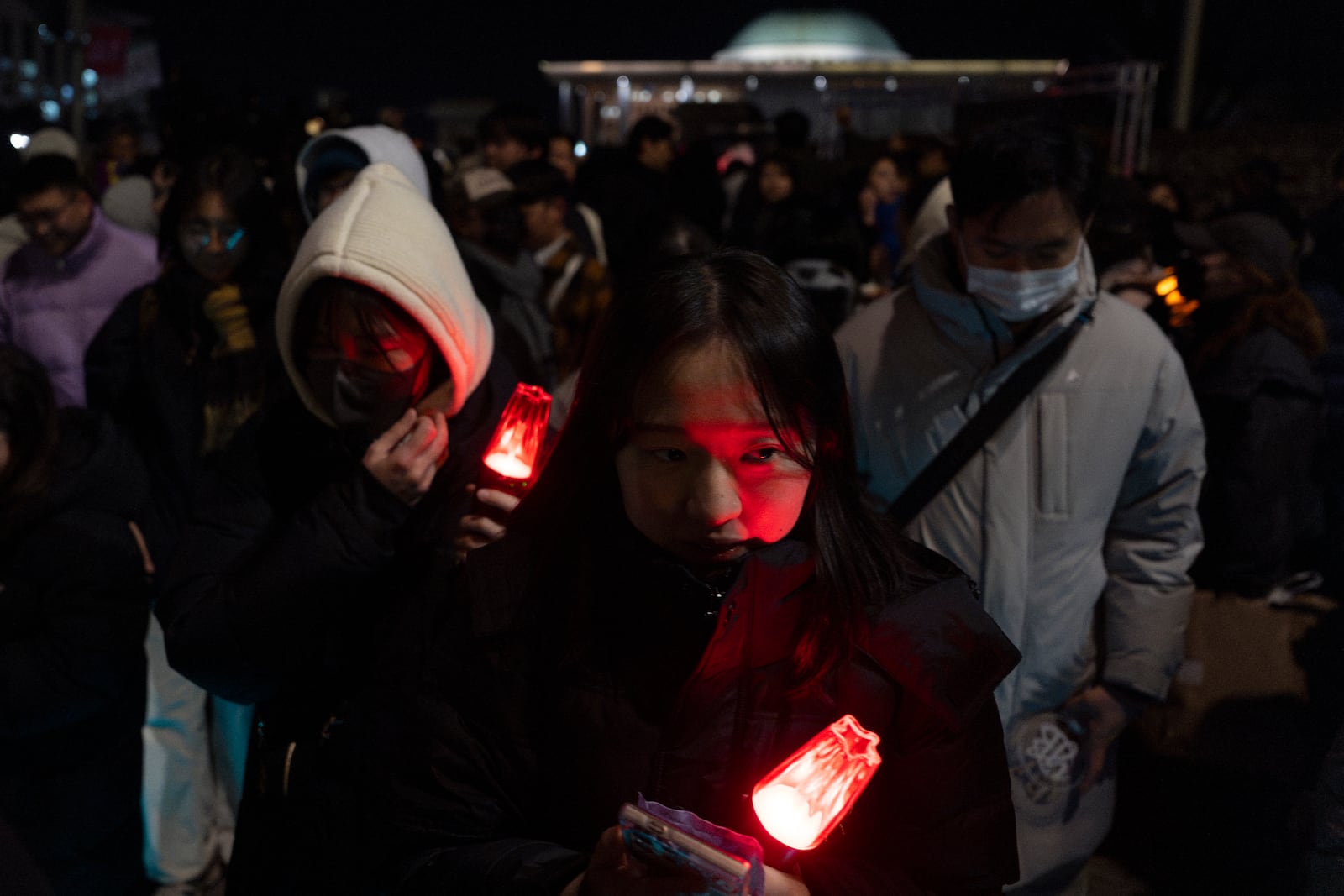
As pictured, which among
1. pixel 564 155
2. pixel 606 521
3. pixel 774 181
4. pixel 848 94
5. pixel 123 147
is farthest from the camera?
pixel 848 94

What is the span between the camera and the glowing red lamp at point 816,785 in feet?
4.25

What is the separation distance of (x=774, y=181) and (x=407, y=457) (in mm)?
5959

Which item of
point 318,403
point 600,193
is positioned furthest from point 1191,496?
point 600,193

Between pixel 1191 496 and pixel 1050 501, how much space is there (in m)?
0.37

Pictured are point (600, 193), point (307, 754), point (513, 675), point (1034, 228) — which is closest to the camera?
point (513, 675)

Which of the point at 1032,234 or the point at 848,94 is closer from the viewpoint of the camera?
the point at 1032,234

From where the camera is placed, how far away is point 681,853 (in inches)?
45.5

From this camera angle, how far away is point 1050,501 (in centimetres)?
267

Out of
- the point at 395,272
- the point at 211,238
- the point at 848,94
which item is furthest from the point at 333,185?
the point at 848,94

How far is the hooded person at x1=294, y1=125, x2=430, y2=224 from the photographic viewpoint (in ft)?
13.4

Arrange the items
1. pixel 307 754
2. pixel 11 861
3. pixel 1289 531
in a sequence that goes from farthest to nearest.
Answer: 1. pixel 1289 531
2. pixel 307 754
3. pixel 11 861

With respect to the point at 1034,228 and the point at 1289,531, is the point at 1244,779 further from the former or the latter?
the point at 1289,531

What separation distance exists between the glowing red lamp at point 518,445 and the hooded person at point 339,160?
2278 millimetres

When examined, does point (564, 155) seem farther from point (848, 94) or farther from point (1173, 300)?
point (848, 94)
